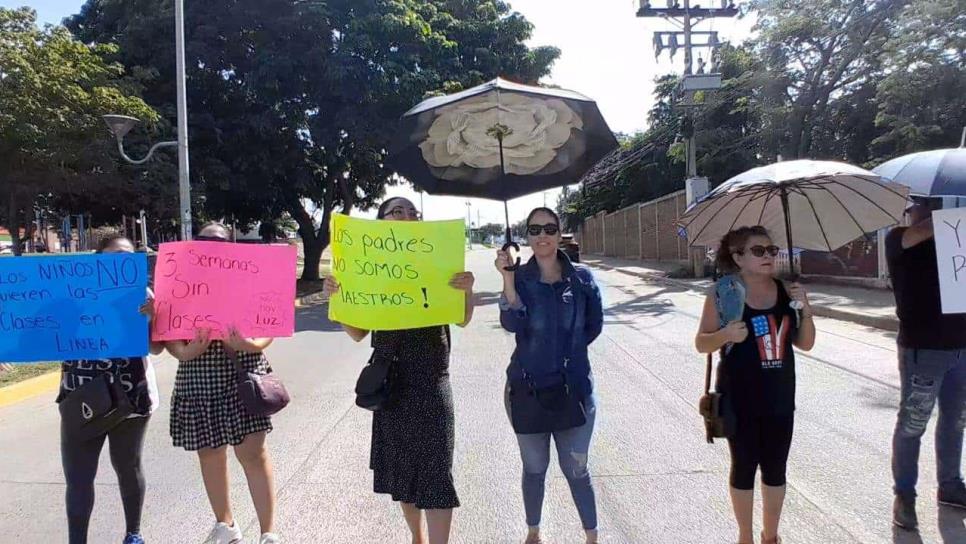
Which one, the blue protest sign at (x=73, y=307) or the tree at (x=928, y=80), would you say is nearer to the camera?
the blue protest sign at (x=73, y=307)

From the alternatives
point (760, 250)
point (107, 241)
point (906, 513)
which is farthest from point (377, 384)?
point (906, 513)

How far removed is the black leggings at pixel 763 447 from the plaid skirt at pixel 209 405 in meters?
2.34

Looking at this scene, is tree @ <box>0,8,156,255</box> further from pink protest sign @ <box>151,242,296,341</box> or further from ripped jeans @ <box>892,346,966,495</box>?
ripped jeans @ <box>892,346,966,495</box>

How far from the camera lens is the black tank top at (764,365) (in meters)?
3.00

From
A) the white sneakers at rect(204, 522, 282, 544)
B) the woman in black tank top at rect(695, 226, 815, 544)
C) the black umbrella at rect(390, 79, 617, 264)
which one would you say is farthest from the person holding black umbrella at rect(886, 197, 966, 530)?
the white sneakers at rect(204, 522, 282, 544)

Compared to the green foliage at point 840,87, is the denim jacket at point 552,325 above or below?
below

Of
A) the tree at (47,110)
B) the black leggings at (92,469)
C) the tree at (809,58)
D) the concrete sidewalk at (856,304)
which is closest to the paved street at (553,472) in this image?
the black leggings at (92,469)

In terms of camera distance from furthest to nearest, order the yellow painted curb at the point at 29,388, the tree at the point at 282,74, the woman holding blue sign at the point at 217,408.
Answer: the tree at the point at 282,74
the yellow painted curb at the point at 29,388
the woman holding blue sign at the point at 217,408

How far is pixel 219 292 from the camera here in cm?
310

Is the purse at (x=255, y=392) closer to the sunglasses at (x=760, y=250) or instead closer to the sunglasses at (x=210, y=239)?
the sunglasses at (x=210, y=239)

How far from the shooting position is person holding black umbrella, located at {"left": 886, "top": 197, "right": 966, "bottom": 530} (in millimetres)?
3309

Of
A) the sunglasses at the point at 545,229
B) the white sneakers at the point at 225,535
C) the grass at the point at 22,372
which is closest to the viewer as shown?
the sunglasses at the point at 545,229

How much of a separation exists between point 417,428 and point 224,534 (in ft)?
4.46

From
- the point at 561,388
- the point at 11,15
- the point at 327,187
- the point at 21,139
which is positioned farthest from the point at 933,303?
the point at 327,187
